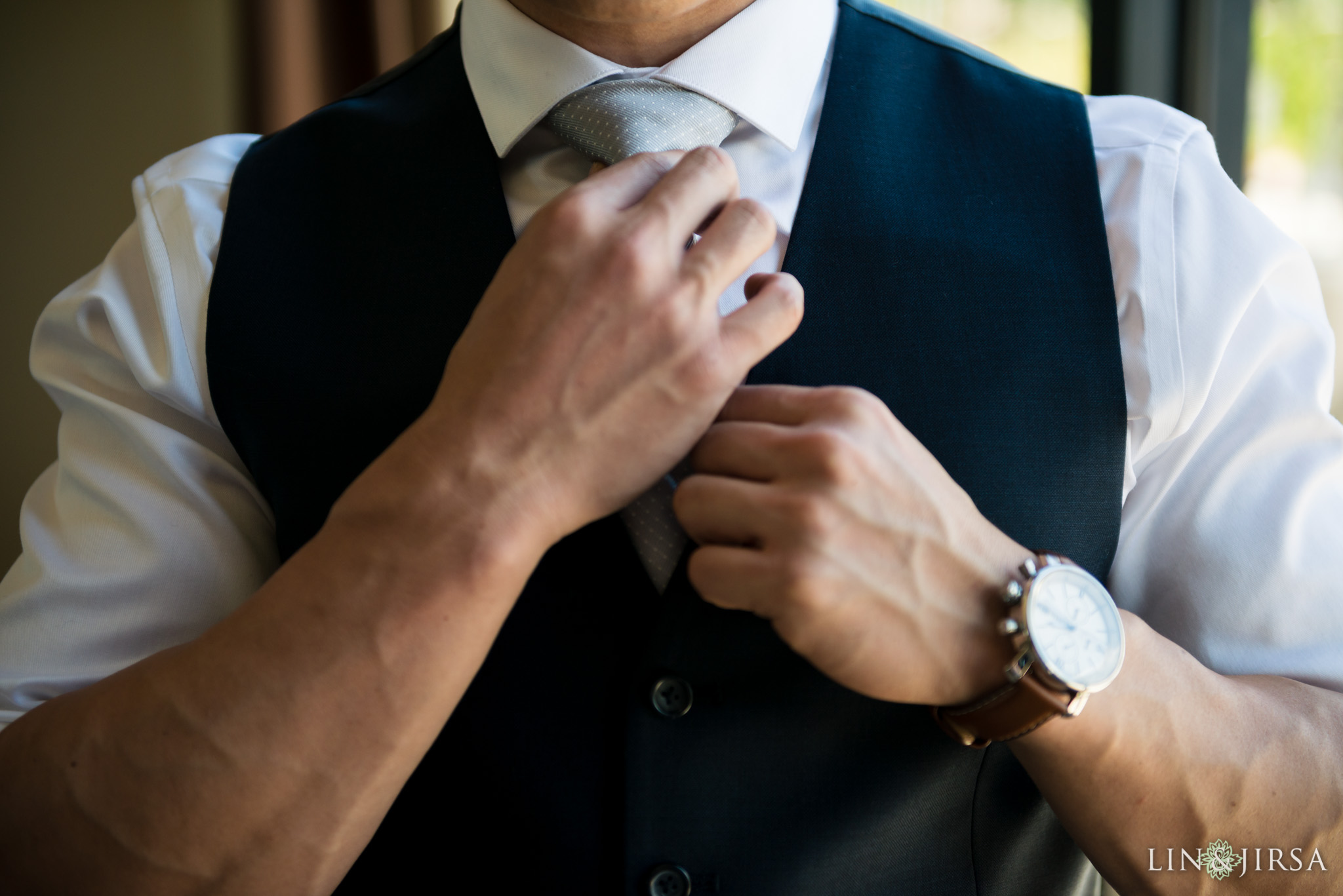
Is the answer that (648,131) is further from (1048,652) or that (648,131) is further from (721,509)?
(1048,652)

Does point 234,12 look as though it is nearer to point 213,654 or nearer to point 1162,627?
point 213,654

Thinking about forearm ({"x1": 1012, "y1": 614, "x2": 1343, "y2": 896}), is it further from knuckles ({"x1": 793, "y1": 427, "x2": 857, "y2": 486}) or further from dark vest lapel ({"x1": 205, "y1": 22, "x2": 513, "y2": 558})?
dark vest lapel ({"x1": 205, "y1": 22, "x2": 513, "y2": 558})

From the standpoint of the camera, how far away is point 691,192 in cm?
64

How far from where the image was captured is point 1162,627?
2.66 feet

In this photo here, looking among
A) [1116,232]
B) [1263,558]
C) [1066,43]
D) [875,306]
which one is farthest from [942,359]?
[1066,43]

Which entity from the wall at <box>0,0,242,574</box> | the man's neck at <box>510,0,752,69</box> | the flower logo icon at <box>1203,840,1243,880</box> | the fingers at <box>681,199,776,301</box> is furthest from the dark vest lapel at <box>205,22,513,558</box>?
the wall at <box>0,0,242,574</box>

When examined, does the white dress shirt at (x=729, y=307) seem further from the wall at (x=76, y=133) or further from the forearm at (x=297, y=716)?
the wall at (x=76, y=133)

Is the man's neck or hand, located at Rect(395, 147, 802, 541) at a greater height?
the man's neck

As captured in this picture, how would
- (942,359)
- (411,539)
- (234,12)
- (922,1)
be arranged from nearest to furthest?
(411,539), (942,359), (922,1), (234,12)

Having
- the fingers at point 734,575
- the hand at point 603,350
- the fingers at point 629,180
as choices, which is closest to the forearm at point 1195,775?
the fingers at point 734,575

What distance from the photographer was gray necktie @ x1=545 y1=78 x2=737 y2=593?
2.40ft

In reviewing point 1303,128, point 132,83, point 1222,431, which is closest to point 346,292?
point 1222,431

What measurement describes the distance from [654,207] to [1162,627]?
1.81 ft

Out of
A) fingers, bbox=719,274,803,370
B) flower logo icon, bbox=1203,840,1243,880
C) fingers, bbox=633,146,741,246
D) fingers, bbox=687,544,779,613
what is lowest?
flower logo icon, bbox=1203,840,1243,880
